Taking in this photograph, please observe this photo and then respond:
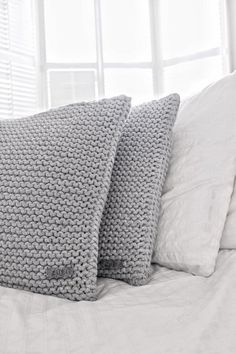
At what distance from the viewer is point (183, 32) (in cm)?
279

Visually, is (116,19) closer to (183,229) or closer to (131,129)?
(131,129)

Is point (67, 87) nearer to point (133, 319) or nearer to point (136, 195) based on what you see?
point (136, 195)

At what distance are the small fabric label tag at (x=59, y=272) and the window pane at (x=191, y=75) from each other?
1.83 metres

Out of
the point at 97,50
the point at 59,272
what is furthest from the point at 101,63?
the point at 59,272

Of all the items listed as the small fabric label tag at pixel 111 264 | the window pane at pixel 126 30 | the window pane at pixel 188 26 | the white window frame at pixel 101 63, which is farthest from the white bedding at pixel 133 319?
the window pane at pixel 126 30

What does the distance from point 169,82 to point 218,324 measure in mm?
2467

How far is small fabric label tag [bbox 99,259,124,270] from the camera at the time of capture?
88cm

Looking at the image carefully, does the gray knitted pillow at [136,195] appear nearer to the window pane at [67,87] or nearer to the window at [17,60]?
the window at [17,60]

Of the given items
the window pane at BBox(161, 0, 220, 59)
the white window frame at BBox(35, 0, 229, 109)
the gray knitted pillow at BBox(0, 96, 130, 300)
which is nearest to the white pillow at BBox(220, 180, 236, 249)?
the gray knitted pillow at BBox(0, 96, 130, 300)

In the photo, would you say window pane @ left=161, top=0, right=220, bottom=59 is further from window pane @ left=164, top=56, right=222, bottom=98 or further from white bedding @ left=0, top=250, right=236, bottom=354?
white bedding @ left=0, top=250, right=236, bottom=354

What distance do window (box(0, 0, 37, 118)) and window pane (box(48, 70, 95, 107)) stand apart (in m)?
0.12

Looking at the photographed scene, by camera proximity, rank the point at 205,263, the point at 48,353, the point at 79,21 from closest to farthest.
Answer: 1. the point at 48,353
2. the point at 205,263
3. the point at 79,21

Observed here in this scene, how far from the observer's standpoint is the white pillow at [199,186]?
89cm

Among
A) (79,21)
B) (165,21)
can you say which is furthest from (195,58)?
(79,21)
